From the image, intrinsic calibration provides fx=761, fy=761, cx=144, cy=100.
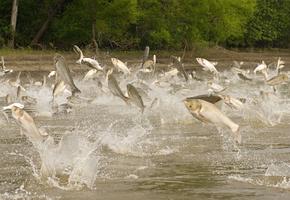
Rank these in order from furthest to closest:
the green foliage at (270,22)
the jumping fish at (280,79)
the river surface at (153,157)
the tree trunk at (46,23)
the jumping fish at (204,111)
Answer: the green foliage at (270,22) < the tree trunk at (46,23) < the jumping fish at (280,79) < the river surface at (153,157) < the jumping fish at (204,111)

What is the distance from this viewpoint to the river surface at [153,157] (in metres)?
8.83

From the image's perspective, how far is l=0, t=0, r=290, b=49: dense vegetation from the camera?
44.4 metres

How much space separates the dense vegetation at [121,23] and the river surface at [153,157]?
27485mm

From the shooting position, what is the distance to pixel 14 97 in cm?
1922

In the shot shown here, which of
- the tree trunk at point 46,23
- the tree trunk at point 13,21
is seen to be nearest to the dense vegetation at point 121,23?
the tree trunk at point 46,23

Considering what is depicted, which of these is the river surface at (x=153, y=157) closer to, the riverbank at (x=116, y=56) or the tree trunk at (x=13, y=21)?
the riverbank at (x=116, y=56)

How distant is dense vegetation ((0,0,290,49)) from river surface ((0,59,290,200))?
2748 cm

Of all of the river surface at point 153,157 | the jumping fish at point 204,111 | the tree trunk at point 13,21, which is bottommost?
the river surface at point 153,157

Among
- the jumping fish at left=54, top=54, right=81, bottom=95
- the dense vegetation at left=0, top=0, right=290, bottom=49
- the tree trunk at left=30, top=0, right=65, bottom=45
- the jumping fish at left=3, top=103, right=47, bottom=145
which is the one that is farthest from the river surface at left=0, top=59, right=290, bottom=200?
the tree trunk at left=30, top=0, right=65, bottom=45

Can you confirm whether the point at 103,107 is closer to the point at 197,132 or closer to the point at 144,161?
the point at 197,132

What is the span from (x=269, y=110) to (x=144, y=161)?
604 cm

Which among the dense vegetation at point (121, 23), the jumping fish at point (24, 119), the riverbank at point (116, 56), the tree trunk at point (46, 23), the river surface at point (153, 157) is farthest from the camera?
the tree trunk at point (46, 23)

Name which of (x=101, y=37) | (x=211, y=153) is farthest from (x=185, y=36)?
(x=211, y=153)

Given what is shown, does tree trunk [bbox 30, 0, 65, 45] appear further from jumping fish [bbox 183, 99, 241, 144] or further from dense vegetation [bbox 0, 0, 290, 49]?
jumping fish [bbox 183, 99, 241, 144]
